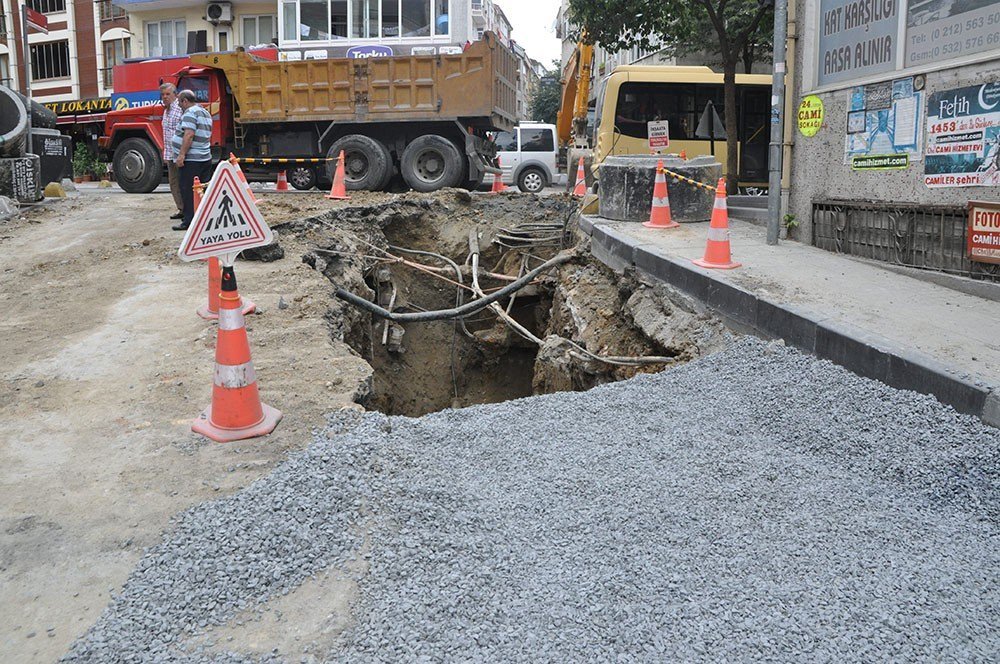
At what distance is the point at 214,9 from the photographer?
28953 millimetres

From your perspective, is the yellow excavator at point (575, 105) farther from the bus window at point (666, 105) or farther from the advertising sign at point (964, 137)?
the advertising sign at point (964, 137)

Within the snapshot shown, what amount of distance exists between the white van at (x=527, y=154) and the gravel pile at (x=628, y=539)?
19341 millimetres

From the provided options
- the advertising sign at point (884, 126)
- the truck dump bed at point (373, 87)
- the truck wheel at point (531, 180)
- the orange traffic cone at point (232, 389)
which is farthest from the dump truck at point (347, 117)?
the orange traffic cone at point (232, 389)

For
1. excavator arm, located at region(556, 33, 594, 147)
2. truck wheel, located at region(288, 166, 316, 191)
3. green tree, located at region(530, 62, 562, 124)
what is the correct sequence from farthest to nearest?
1. green tree, located at region(530, 62, 562, 124)
2. excavator arm, located at region(556, 33, 594, 147)
3. truck wheel, located at region(288, 166, 316, 191)

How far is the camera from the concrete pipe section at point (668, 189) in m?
9.25

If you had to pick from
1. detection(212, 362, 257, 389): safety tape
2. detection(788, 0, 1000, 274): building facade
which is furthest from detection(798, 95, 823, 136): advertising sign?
detection(212, 362, 257, 389): safety tape

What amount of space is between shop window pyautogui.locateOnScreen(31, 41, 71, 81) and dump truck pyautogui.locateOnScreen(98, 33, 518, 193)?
24637 millimetres

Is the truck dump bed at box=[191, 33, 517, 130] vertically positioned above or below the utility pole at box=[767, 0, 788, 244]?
above

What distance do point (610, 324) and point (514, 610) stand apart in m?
5.12

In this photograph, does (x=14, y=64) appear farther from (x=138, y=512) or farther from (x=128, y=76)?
(x=138, y=512)

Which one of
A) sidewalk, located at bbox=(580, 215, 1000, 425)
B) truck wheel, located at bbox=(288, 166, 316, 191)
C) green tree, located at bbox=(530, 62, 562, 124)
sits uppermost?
green tree, located at bbox=(530, 62, 562, 124)

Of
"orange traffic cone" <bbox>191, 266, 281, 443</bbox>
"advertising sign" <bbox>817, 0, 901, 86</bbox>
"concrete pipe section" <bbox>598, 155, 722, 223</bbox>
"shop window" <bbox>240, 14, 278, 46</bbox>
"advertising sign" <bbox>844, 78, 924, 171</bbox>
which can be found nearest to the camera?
"orange traffic cone" <bbox>191, 266, 281, 443</bbox>

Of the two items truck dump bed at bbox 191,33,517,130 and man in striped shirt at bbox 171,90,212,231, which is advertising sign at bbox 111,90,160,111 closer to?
truck dump bed at bbox 191,33,517,130

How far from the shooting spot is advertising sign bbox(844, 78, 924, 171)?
6090mm
